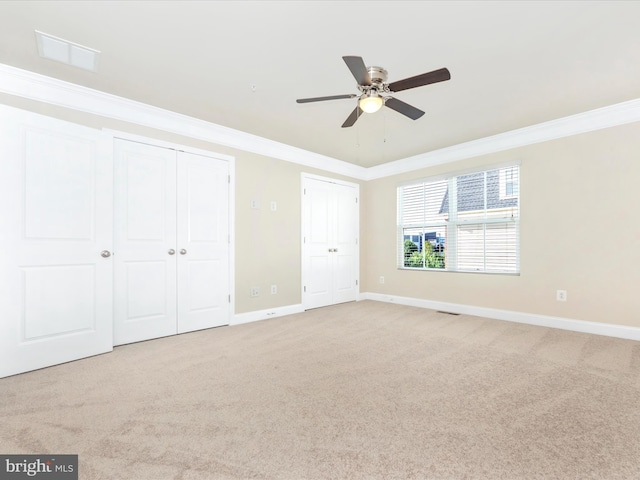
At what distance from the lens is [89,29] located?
2.10 meters

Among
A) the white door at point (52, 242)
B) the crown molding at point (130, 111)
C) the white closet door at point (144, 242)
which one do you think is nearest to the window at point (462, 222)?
the crown molding at point (130, 111)

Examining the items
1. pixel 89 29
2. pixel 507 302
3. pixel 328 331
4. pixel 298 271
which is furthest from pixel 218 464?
pixel 507 302

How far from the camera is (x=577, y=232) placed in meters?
3.59

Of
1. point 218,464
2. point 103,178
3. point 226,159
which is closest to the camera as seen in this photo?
point 218,464

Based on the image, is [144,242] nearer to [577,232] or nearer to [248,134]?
[248,134]

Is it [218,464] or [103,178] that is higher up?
[103,178]

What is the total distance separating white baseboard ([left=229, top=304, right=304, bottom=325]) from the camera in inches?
157

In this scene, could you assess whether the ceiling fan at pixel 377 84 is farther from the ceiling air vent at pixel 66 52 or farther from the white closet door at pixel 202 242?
the white closet door at pixel 202 242

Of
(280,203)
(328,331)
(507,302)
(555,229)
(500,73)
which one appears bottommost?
(328,331)

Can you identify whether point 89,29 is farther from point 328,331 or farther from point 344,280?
point 344,280

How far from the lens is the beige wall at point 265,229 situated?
406 cm

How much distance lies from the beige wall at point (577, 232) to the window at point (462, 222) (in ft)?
0.51

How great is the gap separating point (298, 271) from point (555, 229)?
3508mm

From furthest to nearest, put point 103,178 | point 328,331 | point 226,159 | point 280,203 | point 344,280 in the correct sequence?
point 344,280 → point 280,203 → point 226,159 → point 328,331 → point 103,178
